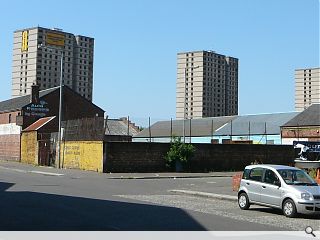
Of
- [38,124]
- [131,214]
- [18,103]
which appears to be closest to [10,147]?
[18,103]

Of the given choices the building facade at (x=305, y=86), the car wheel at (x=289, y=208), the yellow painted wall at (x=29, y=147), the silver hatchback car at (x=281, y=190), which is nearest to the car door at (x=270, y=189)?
the silver hatchback car at (x=281, y=190)

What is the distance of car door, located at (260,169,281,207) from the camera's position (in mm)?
14812

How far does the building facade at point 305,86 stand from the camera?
10862 cm

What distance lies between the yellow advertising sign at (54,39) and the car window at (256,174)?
44.6m

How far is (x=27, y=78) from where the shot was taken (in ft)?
224

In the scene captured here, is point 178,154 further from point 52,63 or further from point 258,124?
point 258,124

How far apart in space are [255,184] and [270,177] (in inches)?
24.1

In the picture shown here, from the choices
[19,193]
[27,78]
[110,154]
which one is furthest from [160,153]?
[27,78]

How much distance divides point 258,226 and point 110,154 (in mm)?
26380

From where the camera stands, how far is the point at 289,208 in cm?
1424

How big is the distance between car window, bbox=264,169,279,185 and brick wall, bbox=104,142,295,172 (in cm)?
2310

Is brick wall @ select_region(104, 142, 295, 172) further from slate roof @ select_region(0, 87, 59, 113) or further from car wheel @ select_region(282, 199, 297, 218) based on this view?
slate roof @ select_region(0, 87, 59, 113)

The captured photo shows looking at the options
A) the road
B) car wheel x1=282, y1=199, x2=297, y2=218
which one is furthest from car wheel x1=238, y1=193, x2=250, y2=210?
car wheel x1=282, y1=199, x2=297, y2=218

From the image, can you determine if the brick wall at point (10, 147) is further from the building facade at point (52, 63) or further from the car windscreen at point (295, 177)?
the car windscreen at point (295, 177)
